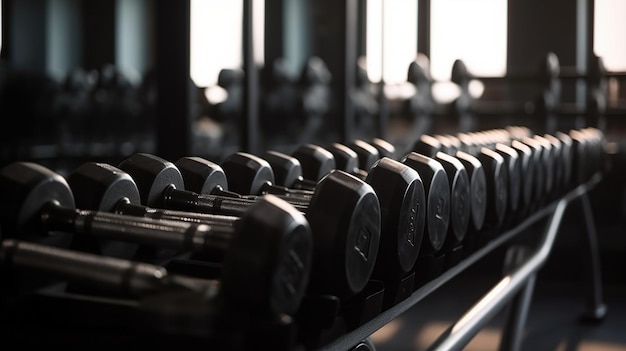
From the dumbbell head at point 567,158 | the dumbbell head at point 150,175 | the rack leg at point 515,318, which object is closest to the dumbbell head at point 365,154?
the rack leg at point 515,318

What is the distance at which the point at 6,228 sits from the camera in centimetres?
60

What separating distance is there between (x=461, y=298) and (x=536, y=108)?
41.8 inches

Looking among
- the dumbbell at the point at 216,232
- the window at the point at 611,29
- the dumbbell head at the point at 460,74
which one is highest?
the window at the point at 611,29

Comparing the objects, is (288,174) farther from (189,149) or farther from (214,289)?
(214,289)

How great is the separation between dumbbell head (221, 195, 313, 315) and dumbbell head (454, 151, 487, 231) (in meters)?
0.56

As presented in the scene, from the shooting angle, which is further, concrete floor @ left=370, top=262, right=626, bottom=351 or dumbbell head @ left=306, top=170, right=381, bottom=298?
concrete floor @ left=370, top=262, right=626, bottom=351

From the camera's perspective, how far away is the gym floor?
7.29ft

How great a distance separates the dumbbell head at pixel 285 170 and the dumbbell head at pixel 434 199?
0.18 metres

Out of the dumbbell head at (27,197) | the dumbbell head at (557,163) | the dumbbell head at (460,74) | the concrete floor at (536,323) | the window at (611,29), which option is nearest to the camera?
the dumbbell head at (27,197)

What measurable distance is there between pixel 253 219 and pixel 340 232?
14 cm

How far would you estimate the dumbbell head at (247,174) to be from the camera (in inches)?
37.0

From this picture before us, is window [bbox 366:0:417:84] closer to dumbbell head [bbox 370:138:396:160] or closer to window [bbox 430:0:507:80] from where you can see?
window [bbox 430:0:507:80]

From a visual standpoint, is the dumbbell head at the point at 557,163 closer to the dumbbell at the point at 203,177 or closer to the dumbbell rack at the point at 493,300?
the dumbbell rack at the point at 493,300

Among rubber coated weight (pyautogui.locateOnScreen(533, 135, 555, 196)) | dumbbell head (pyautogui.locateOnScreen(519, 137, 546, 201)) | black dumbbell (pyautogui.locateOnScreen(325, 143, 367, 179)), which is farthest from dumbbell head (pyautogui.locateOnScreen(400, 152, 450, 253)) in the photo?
rubber coated weight (pyautogui.locateOnScreen(533, 135, 555, 196))
